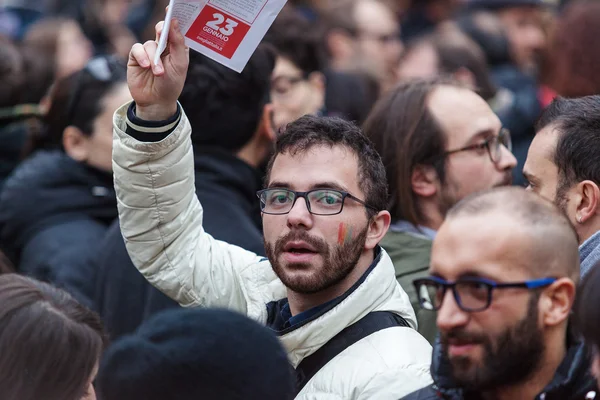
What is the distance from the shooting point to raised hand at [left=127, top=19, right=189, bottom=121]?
3.17m

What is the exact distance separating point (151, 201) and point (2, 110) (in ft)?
8.59

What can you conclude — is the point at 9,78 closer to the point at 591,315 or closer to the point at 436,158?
the point at 436,158

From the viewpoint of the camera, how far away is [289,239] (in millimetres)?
3135

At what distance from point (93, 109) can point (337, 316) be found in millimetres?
2383

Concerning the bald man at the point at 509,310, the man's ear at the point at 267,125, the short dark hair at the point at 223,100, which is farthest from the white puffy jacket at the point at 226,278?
the man's ear at the point at 267,125

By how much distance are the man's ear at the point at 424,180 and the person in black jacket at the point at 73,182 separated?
1510mm

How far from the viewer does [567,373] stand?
2416 mm

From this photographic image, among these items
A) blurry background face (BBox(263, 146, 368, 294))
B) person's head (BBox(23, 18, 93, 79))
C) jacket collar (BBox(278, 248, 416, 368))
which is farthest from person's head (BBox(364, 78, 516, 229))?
person's head (BBox(23, 18, 93, 79))

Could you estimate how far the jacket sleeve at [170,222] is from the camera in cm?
322

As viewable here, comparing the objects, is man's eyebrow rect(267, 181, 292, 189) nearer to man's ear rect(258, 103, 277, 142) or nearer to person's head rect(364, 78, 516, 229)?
person's head rect(364, 78, 516, 229)

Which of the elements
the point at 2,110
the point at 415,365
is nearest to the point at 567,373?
the point at 415,365

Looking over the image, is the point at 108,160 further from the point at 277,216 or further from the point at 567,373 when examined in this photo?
the point at 567,373

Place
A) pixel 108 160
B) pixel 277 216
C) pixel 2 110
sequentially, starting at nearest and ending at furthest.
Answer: pixel 277 216
pixel 108 160
pixel 2 110

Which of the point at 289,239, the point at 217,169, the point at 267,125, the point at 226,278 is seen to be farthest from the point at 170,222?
the point at 267,125
